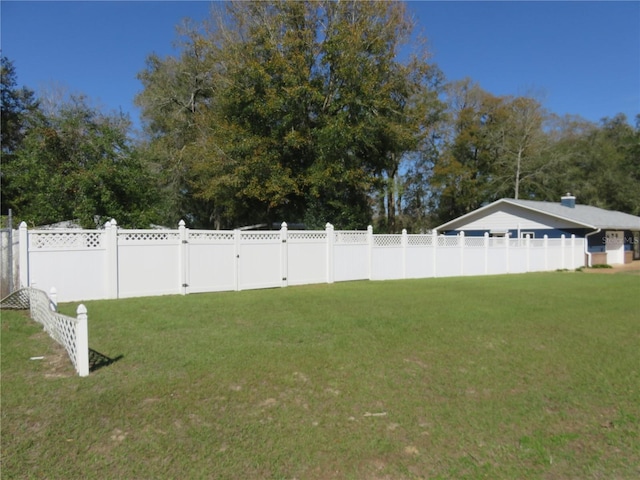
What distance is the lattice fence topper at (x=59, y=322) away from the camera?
4.56 meters

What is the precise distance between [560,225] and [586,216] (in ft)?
7.65

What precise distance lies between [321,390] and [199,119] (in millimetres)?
24170

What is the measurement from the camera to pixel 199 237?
446 inches

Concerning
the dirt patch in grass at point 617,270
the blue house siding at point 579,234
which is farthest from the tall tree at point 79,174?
the blue house siding at point 579,234

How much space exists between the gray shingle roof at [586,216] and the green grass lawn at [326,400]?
65.9 feet

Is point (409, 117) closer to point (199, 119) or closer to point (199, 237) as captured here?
point (199, 119)

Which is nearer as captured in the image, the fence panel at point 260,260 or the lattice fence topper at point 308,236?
the fence panel at point 260,260

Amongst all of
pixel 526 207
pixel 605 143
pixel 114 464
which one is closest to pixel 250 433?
pixel 114 464

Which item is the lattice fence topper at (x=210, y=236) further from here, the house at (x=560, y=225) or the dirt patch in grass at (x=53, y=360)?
the house at (x=560, y=225)

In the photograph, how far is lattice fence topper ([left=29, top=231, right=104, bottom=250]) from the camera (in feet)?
30.4

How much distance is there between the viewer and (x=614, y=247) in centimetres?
2809

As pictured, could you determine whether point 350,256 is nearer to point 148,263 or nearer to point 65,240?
point 148,263

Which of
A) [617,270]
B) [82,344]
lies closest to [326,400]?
[82,344]

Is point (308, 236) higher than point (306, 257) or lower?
higher
